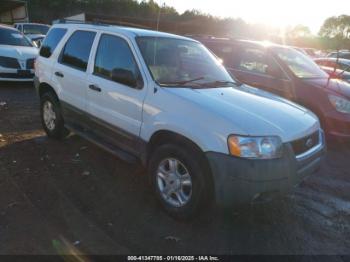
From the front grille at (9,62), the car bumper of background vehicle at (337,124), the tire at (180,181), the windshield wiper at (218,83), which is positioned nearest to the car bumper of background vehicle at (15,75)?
the front grille at (9,62)

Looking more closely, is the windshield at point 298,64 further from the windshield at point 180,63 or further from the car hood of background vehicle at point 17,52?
the car hood of background vehicle at point 17,52

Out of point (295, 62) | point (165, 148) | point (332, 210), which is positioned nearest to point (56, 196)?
point (165, 148)

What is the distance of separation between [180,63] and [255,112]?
1306 mm

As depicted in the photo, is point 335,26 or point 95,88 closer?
point 95,88

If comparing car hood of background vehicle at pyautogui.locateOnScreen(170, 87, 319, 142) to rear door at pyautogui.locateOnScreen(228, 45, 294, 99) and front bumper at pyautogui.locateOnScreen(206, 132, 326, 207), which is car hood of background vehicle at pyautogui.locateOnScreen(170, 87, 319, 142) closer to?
front bumper at pyautogui.locateOnScreen(206, 132, 326, 207)

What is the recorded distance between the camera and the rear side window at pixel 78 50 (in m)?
4.92

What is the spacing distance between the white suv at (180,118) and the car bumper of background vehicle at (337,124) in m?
2.03

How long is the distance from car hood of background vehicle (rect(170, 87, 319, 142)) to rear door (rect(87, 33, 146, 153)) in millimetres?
534

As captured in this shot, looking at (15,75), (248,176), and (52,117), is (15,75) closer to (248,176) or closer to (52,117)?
(52,117)

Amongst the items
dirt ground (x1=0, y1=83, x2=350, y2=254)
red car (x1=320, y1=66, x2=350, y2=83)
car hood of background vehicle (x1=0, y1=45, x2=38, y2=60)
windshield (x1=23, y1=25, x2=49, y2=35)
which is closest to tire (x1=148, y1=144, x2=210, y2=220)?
dirt ground (x1=0, y1=83, x2=350, y2=254)

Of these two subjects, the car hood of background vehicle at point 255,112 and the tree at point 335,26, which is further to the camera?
the tree at point 335,26

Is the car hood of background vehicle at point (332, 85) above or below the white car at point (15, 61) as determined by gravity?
above

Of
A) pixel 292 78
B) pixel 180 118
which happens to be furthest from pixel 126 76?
pixel 292 78

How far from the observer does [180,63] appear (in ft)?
14.8
